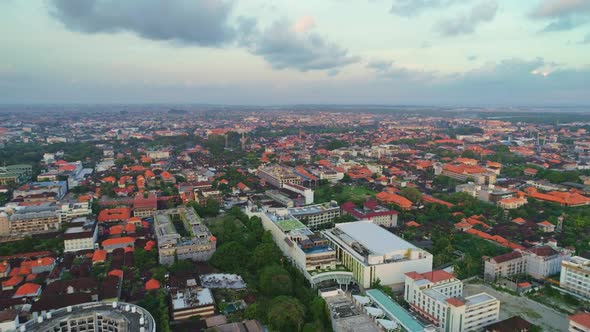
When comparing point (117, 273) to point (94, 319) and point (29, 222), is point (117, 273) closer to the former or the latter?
point (94, 319)

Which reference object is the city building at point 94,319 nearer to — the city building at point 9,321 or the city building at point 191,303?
the city building at point 9,321

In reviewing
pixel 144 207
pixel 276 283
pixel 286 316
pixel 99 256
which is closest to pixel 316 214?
pixel 276 283

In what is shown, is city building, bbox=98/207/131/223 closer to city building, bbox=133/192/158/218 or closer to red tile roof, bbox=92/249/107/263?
city building, bbox=133/192/158/218

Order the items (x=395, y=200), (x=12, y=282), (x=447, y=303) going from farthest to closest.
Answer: (x=395, y=200)
(x=12, y=282)
(x=447, y=303)

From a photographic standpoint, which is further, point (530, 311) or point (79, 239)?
point (79, 239)

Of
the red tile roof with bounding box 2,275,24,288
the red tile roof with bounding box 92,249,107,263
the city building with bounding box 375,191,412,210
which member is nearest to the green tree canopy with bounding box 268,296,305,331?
the red tile roof with bounding box 92,249,107,263

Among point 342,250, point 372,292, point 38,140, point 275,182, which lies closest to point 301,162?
point 275,182

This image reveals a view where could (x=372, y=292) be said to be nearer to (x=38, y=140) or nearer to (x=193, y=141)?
(x=193, y=141)
